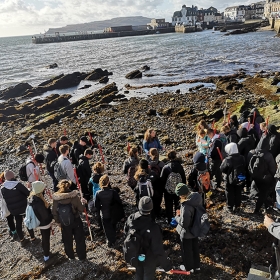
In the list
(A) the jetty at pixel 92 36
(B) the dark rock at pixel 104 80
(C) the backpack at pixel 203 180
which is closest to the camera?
(C) the backpack at pixel 203 180

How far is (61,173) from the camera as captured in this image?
27.0ft

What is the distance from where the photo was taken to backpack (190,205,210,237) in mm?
5129

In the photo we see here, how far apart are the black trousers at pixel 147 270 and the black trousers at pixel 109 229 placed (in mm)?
1813

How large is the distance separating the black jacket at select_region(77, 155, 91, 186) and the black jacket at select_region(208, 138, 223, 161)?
3.79m

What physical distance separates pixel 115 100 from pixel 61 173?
811 inches

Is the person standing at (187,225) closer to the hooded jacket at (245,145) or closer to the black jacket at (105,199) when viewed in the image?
the black jacket at (105,199)

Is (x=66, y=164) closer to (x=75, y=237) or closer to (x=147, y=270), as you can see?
(x=75, y=237)

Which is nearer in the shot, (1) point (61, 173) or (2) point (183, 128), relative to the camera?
(1) point (61, 173)

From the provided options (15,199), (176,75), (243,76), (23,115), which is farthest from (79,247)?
(176,75)

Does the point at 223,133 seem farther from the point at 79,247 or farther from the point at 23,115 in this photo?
the point at 23,115

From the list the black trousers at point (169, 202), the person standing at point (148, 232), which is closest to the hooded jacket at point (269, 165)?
the black trousers at point (169, 202)

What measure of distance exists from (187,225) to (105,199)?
2074 mm

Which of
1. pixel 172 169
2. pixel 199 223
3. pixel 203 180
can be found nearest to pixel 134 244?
pixel 199 223

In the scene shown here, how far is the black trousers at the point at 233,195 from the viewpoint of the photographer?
740 cm
